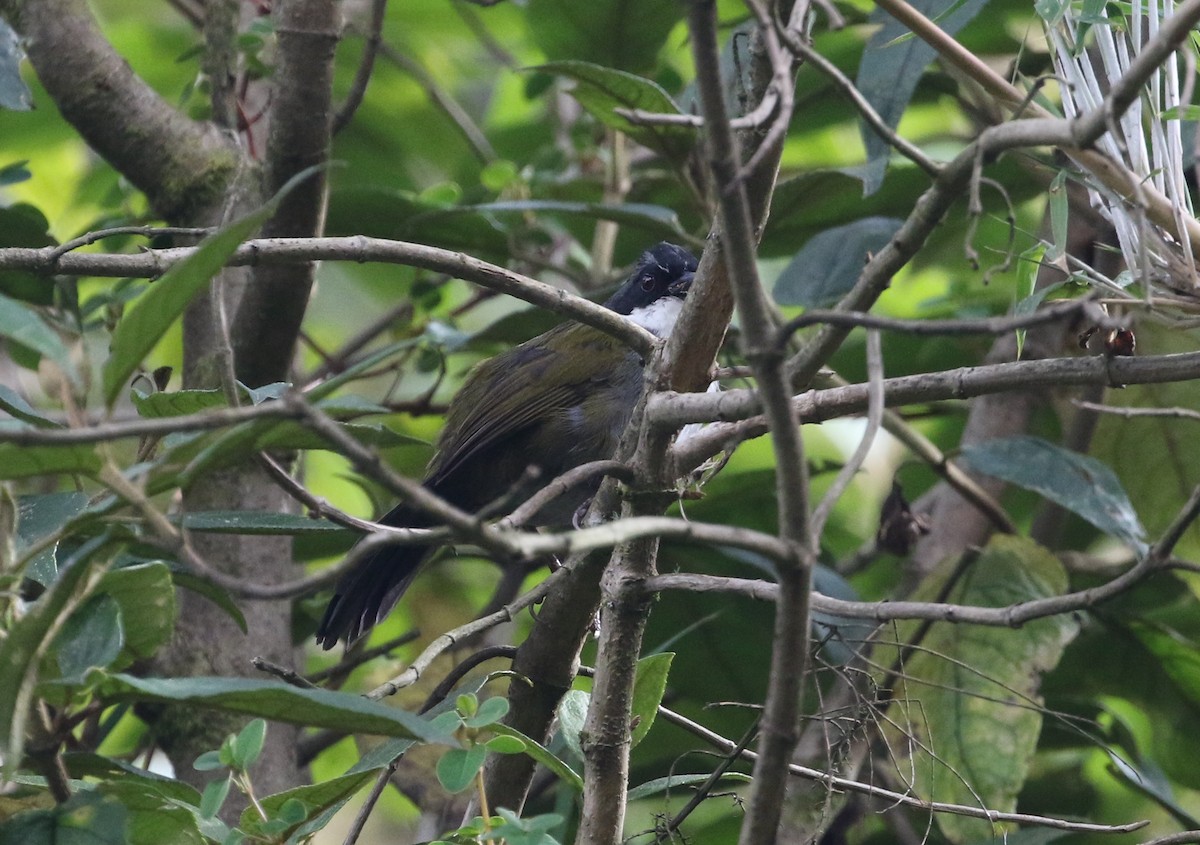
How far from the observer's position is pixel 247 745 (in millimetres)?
1433

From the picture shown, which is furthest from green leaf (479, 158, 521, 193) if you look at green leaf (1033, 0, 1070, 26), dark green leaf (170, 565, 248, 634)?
green leaf (1033, 0, 1070, 26)

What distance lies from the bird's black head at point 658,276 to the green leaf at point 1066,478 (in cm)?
124

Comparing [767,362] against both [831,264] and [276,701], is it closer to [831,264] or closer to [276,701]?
[276,701]

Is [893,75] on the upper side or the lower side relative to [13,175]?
upper

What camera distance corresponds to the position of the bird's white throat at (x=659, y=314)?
3994mm

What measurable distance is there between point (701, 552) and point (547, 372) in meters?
0.84

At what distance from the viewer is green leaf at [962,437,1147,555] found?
8.95 ft

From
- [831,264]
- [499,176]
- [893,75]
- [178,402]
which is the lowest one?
[178,402]

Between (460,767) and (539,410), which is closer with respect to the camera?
(460,767)

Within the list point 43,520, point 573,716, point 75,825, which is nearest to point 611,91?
point 573,716

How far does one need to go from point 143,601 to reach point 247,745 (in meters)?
0.20

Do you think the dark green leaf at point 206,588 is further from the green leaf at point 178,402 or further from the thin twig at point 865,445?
the thin twig at point 865,445

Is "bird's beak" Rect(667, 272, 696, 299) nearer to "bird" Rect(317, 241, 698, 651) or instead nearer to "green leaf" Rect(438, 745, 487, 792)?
"bird" Rect(317, 241, 698, 651)

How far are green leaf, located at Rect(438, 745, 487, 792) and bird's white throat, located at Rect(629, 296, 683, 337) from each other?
8.60 ft
